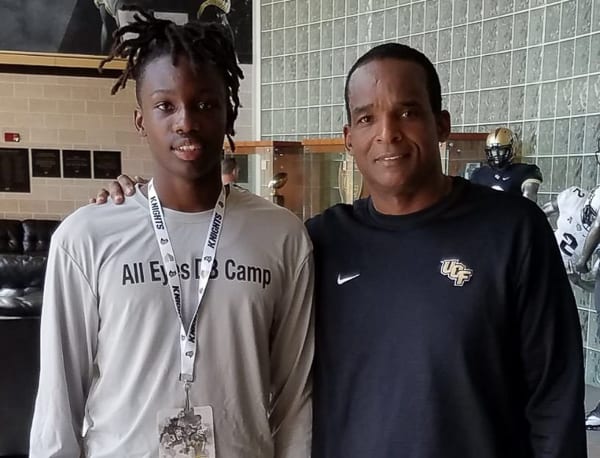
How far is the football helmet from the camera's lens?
14.2 feet

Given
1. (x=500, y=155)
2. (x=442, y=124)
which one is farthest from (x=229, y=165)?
(x=442, y=124)

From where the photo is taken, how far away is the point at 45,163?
7941mm

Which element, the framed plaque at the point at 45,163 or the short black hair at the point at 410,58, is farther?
the framed plaque at the point at 45,163

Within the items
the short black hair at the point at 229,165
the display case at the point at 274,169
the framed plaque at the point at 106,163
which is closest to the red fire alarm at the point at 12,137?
the framed plaque at the point at 106,163

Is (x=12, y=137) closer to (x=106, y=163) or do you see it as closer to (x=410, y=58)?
(x=106, y=163)

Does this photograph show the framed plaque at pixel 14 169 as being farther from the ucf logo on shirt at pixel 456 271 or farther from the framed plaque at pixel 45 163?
the ucf logo on shirt at pixel 456 271

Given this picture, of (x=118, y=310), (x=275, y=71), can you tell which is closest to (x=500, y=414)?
(x=118, y=310)

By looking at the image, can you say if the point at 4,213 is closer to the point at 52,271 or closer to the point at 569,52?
the point at 569,52

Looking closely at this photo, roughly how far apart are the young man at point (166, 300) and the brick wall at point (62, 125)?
689cm

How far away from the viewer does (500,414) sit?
1168 mm

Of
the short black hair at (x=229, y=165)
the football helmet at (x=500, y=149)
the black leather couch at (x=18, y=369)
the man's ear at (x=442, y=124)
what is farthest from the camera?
the short black hair at (x=229, y=165)

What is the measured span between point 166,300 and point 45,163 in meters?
7.34

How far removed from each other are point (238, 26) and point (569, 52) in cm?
370

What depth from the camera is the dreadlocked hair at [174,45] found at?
4.03ft
